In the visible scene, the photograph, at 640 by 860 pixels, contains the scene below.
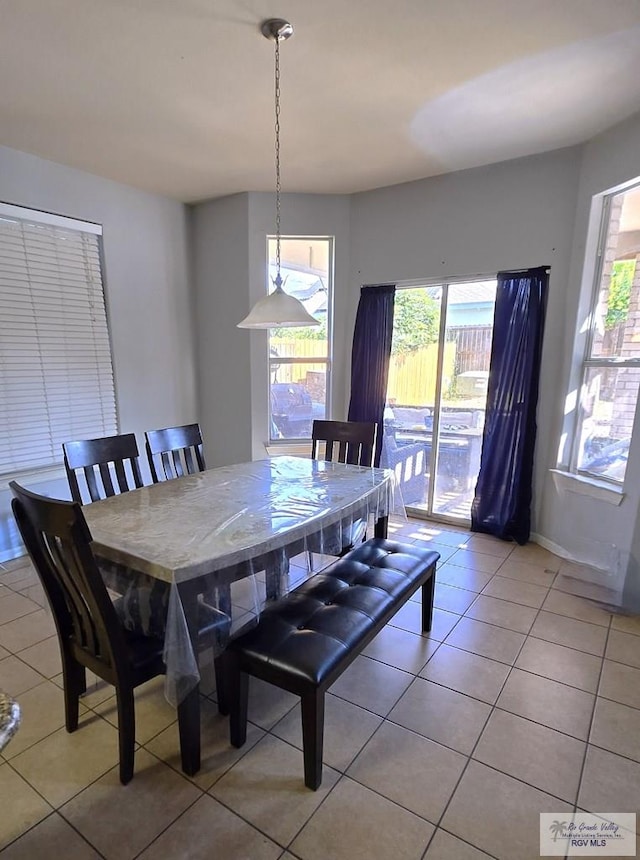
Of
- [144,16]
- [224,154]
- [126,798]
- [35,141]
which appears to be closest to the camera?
[126,798]

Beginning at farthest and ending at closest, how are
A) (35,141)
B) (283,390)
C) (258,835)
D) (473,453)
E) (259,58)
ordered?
1. (283,390)
2. (473,453)
3. (35,141)
4. (259,58)
5. (258,835)

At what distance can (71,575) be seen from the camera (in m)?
1.35

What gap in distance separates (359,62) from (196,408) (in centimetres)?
302

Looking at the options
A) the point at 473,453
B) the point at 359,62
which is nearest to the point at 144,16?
the point at 359,62

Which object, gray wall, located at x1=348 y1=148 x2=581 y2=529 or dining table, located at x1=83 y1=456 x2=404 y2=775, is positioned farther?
gray wall, located at x1=348 y1=148 x2=581 y2=529

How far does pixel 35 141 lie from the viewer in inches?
108

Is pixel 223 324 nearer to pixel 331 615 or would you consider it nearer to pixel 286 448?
pixel 286 448

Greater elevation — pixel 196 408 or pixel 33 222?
pixel 33 222

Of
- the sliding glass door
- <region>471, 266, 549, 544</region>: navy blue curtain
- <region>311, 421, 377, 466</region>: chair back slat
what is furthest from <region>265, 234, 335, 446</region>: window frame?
<region>471, 266, 549, 544</region>: navy blue curtain

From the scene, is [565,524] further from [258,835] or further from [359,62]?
[359,62]

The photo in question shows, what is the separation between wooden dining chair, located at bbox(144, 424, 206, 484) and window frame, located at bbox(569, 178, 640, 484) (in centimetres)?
257

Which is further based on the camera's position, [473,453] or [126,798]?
[473,453]

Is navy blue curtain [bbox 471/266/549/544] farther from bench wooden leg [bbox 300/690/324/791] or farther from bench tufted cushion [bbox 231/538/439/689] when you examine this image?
bench wooden leg [bbox 300/690/324/791]

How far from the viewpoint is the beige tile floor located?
1318 millimetres
